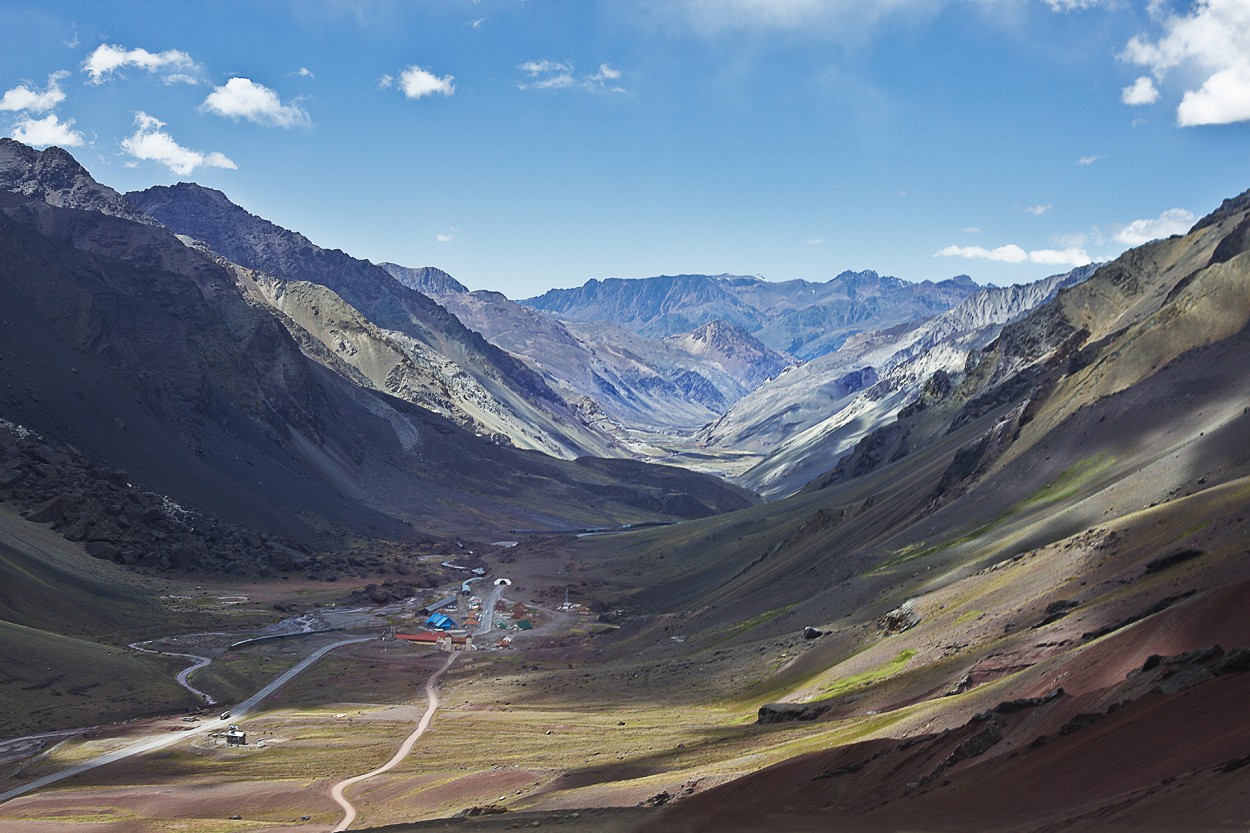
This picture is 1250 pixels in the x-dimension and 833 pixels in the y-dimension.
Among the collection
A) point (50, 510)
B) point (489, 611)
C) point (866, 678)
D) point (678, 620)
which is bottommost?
point (489, 611)

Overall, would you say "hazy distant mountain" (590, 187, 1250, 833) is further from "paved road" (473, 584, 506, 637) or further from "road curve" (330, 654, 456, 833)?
"paved road" (473, 584, 506, 637)

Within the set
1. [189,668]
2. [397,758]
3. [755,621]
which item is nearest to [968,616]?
[397,758]

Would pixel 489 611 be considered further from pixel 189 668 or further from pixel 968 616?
pixel 968 616

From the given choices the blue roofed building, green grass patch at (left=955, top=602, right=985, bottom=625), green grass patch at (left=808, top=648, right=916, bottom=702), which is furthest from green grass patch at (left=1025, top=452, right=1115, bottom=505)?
the blue roofed building

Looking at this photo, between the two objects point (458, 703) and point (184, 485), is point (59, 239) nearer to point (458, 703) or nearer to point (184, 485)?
point (184, 485)

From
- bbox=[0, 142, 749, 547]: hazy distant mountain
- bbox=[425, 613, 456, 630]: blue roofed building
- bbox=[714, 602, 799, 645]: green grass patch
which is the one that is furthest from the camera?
bbox=[0, 142, 749, 547]: hazy distant mountain

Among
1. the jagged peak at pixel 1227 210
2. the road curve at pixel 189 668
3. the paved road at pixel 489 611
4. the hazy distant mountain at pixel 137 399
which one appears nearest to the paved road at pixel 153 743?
the road curve at pixel 189 668

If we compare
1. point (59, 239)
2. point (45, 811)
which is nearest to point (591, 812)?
point (45, 811)
